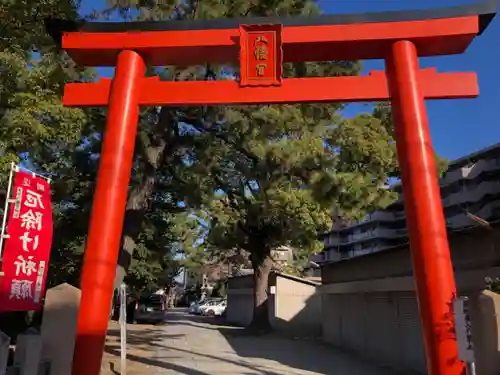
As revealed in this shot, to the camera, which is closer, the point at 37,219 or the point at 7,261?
the point at 7,261

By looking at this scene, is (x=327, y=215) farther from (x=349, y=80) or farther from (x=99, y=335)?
(x=99, y=335)

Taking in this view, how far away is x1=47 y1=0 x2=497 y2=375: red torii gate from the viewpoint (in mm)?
6637

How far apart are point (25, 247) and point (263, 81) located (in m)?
3.98

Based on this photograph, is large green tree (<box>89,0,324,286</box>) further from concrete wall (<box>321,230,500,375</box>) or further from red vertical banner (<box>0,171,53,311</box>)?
concrete wall (<box>321,230,500,375</box>)

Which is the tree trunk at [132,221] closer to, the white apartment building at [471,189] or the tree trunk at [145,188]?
the tree trunk at [145,188]

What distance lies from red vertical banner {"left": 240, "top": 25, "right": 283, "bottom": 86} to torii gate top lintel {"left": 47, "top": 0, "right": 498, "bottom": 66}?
0.11 metres

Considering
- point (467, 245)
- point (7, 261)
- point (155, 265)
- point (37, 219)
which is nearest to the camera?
point (7, 261)

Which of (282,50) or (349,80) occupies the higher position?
(282,50)

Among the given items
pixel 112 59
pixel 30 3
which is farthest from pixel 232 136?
pixel 30 3

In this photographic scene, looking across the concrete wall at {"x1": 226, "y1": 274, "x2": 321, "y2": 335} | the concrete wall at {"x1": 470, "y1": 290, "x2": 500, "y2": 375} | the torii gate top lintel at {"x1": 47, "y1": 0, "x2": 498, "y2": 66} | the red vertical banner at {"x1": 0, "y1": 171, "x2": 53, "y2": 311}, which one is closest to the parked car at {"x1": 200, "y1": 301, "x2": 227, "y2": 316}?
the concrete wall at {"x1": 226, "y1": 274, "x2": 321, "y2": 335}

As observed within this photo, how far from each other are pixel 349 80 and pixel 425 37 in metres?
1.24

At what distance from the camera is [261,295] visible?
2389cm

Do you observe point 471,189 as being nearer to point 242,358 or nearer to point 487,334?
point 242,358

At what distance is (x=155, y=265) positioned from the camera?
22.3m
